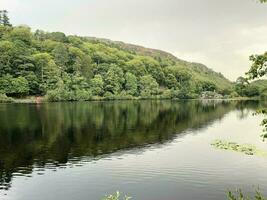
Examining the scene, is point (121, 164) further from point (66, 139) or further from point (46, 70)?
point (46, 70)

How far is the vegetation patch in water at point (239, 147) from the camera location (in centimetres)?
5022

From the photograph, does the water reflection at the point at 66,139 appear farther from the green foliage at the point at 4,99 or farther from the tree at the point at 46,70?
the tree at the point at 46,70

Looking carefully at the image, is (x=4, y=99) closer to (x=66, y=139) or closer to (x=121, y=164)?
(x=66, y=139)

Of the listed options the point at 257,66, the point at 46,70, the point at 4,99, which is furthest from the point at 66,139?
the point at 46,70

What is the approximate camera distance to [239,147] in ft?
180

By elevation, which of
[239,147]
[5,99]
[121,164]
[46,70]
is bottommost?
[239,147]

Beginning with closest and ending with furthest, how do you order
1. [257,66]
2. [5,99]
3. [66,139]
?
1. [257,66]
2. [66,139]
3. [5,99]

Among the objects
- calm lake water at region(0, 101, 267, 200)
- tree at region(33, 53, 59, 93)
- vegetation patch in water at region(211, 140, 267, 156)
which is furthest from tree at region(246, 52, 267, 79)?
tree at region(33, 53, 59, 93)

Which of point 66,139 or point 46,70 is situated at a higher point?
point 46,70

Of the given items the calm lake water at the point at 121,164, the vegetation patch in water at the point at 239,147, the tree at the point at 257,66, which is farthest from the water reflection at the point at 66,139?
the tree at the point at 257,66

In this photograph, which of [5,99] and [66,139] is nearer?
[66,139]

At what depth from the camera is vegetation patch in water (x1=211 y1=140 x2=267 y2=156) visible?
1977 inches

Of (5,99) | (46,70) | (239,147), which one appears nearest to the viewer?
(239,147)

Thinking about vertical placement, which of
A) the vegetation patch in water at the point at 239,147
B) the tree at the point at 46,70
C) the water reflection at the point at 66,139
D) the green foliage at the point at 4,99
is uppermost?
the tree at the point at 46,70
